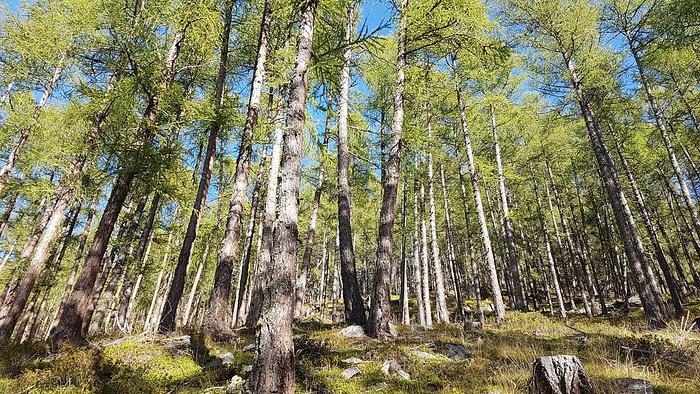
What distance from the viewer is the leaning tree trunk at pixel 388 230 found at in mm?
7113

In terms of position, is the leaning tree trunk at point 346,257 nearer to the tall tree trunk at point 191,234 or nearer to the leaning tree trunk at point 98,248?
the tall tree trunk at point 191,234

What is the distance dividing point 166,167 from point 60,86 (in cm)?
1056

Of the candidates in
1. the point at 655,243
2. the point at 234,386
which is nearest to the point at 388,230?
the point at 234,386

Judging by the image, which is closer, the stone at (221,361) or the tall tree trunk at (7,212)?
the stone at (221,361)

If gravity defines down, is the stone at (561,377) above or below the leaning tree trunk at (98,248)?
below

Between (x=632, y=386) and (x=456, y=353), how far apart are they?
9.39ft

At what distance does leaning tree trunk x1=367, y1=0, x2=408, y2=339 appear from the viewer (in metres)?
7.11

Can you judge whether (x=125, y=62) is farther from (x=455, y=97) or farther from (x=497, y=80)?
(x=497, y=80)

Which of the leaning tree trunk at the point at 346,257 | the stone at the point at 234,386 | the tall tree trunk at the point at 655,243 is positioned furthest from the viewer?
the tall tree trunk at the point at 655,243

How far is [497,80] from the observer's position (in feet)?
45.6

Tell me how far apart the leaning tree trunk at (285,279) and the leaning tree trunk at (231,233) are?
3336 millimetres

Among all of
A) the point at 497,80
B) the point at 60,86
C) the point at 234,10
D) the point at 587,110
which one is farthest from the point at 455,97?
the point at 60,86

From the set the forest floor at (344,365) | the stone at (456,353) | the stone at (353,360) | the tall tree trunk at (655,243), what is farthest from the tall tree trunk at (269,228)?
the tall tree trunk at (655,243)

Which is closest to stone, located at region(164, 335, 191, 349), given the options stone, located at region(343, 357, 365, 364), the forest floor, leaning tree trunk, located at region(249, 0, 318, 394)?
the forest floor
